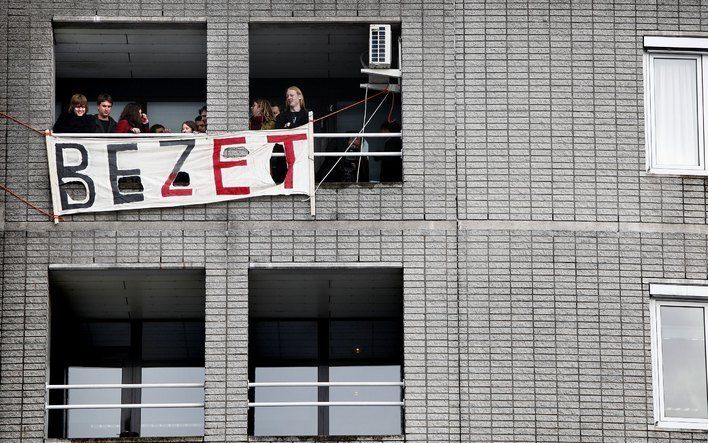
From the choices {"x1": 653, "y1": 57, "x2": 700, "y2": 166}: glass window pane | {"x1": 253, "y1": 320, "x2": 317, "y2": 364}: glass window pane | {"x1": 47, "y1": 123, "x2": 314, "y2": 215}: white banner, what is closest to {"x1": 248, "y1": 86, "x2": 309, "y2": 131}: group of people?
{"x1": 47, "y1": 123, "x2": 314, "y2": 215}: white banner

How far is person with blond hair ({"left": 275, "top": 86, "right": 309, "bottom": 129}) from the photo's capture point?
21.5 m

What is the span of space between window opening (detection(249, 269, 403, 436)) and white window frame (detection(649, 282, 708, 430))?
139 inches

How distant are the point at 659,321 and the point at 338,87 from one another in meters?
6.10

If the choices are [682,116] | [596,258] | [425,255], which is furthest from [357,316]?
[682,116]

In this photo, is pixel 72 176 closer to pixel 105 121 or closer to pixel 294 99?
pixel 105 121

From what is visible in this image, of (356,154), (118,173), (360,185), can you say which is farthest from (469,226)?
(118,173)

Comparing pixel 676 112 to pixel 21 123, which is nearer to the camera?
pixel 21 123

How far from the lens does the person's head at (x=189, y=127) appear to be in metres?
21.9

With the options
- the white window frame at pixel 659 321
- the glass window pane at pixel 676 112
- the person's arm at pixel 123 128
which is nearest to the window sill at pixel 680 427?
the white window frame at pixel 659 321

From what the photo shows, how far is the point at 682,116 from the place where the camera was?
843 inches

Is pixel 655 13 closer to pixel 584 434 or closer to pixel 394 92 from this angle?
pixel 394 92

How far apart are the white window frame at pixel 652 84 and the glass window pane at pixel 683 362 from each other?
1878 millimetres

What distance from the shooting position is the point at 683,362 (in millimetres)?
20734

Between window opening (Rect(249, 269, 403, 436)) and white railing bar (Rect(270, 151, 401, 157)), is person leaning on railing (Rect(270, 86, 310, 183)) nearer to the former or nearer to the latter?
white railing bar (Rect(270, 151, 401, 157))
